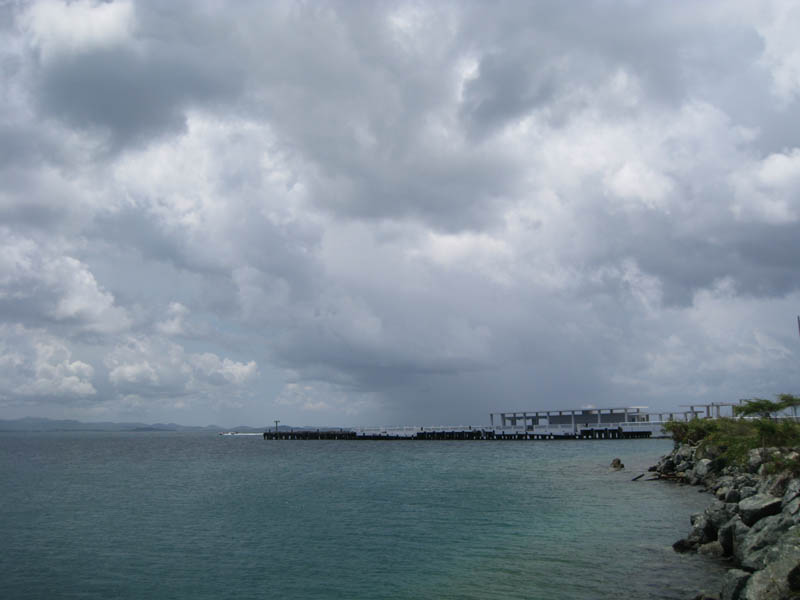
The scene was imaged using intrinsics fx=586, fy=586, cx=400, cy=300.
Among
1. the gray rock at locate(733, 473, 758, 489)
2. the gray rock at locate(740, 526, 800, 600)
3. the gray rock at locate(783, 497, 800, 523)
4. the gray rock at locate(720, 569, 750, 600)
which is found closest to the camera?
the gray rock at locate(740, 526, 800, 600)

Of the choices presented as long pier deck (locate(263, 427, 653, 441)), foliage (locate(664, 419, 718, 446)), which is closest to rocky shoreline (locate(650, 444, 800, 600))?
foliage (locate(664, 419, 718, 446))

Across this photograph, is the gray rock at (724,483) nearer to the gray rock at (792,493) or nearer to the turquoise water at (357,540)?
the turquoise water at (357,540)

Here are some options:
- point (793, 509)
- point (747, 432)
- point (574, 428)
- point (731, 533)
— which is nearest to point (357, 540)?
point (731, 533)

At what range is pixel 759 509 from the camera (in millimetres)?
23188

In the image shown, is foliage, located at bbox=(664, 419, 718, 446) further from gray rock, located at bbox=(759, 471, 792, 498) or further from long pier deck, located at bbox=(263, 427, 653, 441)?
long pier deck, located at bbox=(263, 427, 653, 441)

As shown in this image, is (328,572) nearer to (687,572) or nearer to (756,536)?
(687,572)

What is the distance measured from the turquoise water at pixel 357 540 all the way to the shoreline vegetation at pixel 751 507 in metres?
1.58

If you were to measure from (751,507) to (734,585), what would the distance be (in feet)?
27.4

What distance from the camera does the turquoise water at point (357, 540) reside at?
877 inches

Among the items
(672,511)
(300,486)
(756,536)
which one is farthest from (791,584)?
(300,486)

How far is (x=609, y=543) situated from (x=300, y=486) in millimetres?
35206

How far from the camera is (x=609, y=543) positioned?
91.1 ft

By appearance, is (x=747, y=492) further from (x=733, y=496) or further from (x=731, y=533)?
(x=731, y=533)

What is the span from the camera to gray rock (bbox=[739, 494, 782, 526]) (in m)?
23.2
